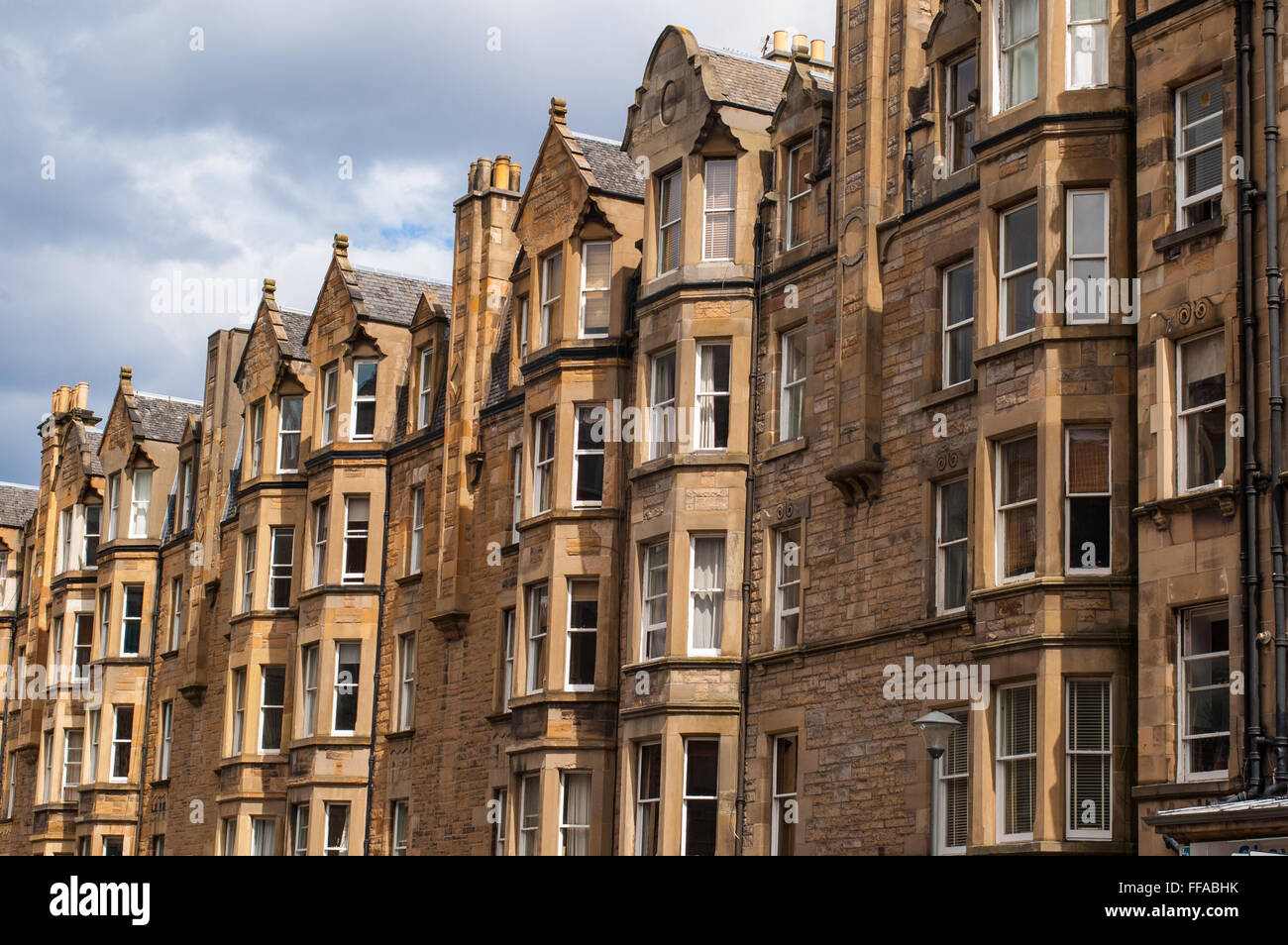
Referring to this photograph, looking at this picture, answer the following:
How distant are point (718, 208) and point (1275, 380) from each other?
565 inches

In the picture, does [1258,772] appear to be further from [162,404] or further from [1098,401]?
[162,404]

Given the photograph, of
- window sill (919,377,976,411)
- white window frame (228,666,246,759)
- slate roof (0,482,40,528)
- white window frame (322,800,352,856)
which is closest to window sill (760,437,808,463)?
window sill (919,377,976,411)

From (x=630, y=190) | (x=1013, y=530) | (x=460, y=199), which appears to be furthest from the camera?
(x=460, y=199)

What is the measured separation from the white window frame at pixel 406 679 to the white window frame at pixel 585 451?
28.3 ft

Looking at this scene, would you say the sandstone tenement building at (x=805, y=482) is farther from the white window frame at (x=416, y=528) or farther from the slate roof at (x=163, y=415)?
the slate roof at (x=163, y=415)

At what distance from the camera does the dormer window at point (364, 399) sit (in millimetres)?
47266

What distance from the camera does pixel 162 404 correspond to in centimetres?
6312

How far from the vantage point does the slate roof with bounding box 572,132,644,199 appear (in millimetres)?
38062

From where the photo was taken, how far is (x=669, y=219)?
35719 millimetres

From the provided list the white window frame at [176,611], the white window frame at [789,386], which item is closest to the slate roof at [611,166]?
the white window frame at [789,386]

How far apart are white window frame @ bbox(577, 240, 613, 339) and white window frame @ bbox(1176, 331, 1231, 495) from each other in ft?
49.9
